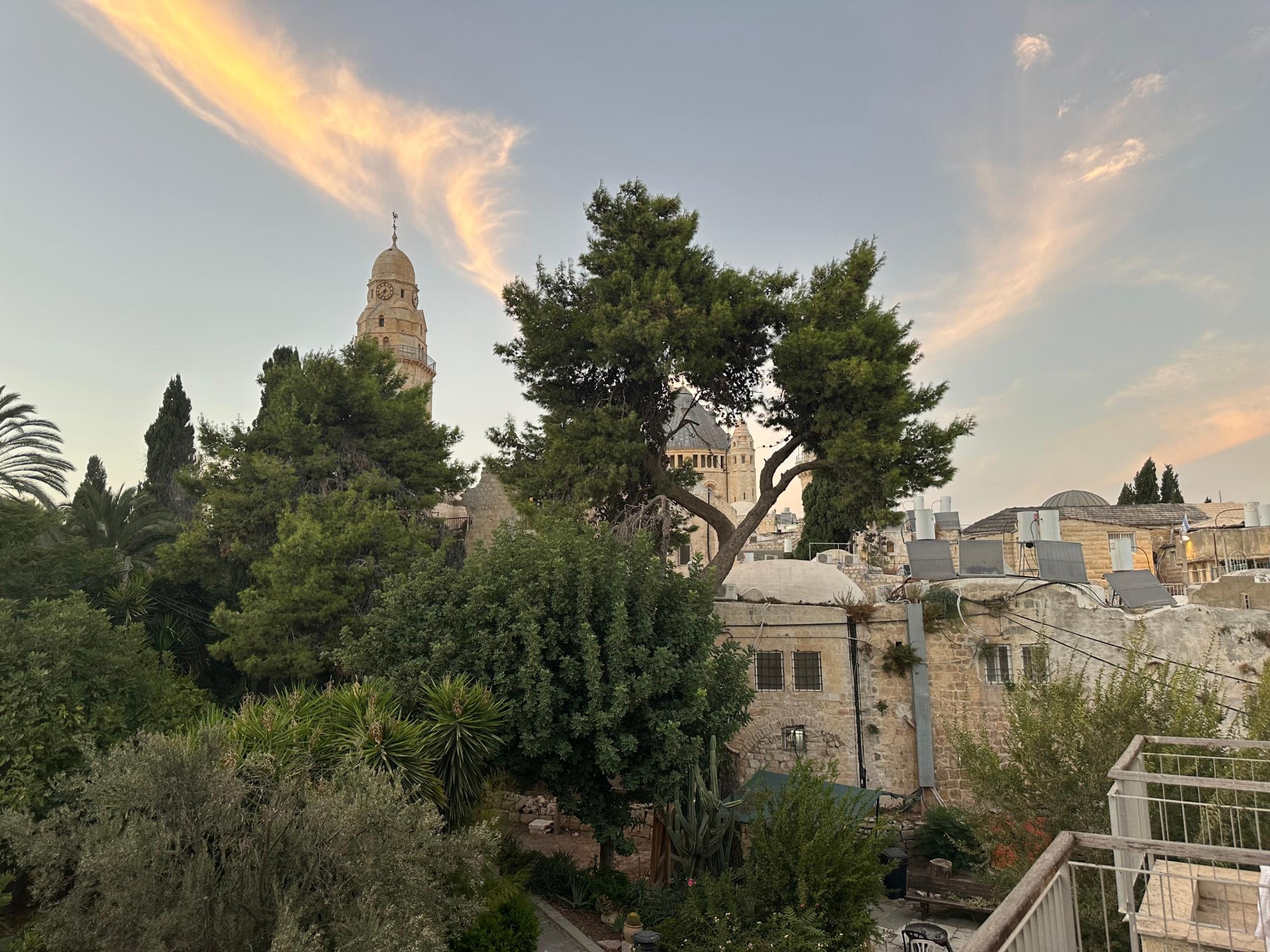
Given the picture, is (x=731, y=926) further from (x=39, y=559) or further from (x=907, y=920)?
(x=39, y=559)

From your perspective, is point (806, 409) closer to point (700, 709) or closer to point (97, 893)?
point (700, 709)

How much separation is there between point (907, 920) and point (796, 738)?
4.65m

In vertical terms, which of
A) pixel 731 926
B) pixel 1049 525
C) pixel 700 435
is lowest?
pixel 731 926

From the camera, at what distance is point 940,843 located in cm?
1350

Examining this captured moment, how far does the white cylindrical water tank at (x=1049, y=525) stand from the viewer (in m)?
18.5

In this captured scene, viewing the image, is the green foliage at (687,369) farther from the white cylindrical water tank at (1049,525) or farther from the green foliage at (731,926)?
the green foliage at (731,926)

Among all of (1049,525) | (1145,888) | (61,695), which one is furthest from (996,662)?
(61,695)

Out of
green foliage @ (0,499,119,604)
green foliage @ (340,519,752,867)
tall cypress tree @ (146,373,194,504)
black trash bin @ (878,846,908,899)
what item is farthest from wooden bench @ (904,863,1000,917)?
tall cypress tree @ (146,373,194,504)

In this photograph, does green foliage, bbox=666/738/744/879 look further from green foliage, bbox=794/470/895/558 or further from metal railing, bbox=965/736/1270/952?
green foliage, bbox=794/470/895/558

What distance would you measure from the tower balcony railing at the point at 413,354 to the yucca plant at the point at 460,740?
32.6 m

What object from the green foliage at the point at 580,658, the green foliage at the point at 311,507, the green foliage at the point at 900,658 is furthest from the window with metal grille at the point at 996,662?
the green foliage at the point at 311,507

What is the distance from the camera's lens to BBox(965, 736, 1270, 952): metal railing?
3.09 m

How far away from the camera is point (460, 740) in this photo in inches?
383

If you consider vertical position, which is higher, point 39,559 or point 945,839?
point 39,559
